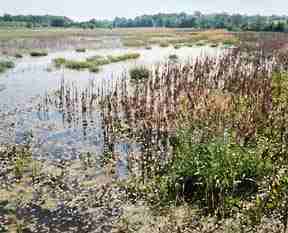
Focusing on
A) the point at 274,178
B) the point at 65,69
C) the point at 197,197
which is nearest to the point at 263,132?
the point at 274,178

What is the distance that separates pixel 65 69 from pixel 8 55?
1048cm

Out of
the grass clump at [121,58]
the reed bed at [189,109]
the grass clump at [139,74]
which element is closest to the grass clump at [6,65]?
the grass clump at [121,58]

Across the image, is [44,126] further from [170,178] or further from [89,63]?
[89,63]

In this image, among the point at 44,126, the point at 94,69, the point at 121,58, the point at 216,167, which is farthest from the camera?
the point at 121,58

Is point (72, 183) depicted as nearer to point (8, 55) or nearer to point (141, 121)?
point (141, 121)

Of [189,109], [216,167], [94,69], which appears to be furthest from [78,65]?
[216,167]

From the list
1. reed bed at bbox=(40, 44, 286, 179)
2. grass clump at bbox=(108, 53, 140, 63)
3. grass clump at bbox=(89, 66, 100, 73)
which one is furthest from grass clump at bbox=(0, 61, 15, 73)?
reed bed at bbox=(40, 44, 286, 179)

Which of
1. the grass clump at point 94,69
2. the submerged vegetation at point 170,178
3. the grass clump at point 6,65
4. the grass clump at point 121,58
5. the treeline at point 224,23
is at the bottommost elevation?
the submerged vegetation at point 170,178

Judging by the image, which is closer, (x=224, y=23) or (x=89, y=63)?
(x=89, y=63)

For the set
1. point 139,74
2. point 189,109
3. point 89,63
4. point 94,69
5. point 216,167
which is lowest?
point 216,167

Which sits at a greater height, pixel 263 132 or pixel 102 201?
pixel 263 132

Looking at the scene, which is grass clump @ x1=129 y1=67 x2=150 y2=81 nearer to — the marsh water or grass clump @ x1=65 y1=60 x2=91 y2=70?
the marsh water

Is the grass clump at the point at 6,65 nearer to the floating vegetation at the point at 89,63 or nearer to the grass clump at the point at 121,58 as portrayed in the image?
the floating vegetation at the point at 89,63

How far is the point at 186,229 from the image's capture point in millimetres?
8352
